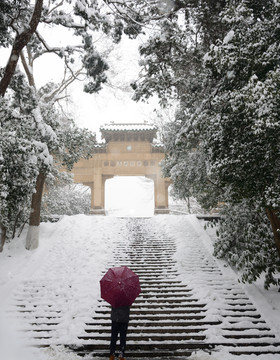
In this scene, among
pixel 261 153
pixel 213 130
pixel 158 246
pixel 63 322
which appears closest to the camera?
pixel 261 153

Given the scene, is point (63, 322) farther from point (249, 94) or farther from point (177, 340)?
point (249, 94)

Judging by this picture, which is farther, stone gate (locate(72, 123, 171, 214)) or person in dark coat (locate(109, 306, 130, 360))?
stone gate (locate(72, 123, 171, 214))

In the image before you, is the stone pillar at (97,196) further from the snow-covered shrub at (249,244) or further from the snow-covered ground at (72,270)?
the snow-covered shrub at (249,244)

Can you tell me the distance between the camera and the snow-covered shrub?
556 centimetres

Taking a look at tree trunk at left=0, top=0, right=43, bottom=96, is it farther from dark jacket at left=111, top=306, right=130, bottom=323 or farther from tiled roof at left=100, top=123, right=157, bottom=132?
tiled roof at left=100, top=123, right=157, bottom=132

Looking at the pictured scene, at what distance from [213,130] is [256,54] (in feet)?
4.26

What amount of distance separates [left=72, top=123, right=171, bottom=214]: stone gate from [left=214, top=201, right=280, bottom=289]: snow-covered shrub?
1167 centimetres

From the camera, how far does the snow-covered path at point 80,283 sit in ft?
15.3

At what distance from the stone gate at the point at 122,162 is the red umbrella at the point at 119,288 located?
15332mm

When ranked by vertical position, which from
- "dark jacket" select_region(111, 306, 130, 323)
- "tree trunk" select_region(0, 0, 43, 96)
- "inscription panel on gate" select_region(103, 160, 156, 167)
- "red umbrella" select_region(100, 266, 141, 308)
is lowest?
"dark jacket" select_region(111, 306, 130, 323)

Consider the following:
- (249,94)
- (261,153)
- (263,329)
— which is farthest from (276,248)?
(249,94)

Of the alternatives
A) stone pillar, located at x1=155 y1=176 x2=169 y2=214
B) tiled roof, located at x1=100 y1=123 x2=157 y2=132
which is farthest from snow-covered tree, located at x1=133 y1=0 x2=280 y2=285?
tiled roof, located at x1=100 y1=123 x2=157 y2=132

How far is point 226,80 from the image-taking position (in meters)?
4.86

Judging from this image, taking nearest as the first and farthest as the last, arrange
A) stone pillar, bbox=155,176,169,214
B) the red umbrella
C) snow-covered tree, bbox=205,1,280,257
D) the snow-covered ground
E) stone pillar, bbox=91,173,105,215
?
the red umbrella → snow-covered tree, bbox=205,1,280,257 → the snow-covered ground → stone pillar, bbox=155,176,169,214 → stone pillar, bbox=91,173,105,215
